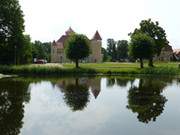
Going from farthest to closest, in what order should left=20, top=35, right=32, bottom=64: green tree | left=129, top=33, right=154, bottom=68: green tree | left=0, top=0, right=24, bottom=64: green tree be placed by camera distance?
1. left=129, top=33, right=154, bottom=68: green tree
2. left=20, top=35, right=32, bottom=64: green tree
3. left=0, top=0, right=24, bottom=64: green tree

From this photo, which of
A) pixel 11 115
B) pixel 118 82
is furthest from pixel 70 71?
pixel 11 115

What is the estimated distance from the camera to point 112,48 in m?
155

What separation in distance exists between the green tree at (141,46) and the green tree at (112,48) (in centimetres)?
7237

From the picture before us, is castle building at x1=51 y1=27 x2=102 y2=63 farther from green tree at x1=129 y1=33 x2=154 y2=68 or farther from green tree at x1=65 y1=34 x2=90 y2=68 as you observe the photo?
green tree at x1=65 y1=34 x2=90 y2=68

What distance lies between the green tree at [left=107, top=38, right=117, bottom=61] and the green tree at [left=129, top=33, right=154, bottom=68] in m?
72.4

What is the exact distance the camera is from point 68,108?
2403 cm

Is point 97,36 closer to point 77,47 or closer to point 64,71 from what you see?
point 77,47

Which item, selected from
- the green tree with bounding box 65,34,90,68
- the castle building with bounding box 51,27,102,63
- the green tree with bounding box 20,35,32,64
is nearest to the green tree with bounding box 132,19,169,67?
the green tree with bounding box 65,34,90,68

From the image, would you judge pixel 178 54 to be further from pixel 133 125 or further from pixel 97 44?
pixel 133 125

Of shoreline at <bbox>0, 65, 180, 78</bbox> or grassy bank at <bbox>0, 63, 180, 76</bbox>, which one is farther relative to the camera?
grassy bank at <bbox>0, 63, 180, 76</bbox>

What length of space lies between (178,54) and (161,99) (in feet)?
390

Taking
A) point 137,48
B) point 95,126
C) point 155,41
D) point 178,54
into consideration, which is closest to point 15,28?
point 137,48

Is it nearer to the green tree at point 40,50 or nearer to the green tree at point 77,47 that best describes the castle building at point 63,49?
the green tree at point 40,50

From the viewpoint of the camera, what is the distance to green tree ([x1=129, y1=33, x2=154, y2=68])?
245 ft
